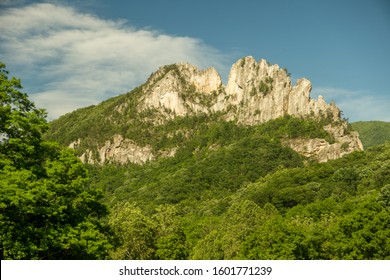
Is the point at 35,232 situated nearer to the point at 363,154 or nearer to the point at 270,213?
the point at 270,213

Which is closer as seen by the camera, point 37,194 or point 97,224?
point 37,194

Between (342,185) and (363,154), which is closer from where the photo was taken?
(342,185)

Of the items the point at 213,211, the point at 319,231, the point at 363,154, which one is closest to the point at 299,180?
the point at 213,211

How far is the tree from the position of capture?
22.8 metres

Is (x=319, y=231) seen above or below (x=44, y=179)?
below

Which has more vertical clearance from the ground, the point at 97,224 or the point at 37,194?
the point at 37,194

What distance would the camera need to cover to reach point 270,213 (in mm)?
61031

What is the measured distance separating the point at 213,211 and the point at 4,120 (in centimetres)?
10649

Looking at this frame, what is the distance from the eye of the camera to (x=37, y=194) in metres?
23.2

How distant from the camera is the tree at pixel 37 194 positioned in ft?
74.7

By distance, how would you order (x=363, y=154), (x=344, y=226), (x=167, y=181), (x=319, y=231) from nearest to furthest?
(x=344, y=226)
(x=319, y=231)
(x=363, y=154)
(x=167, y=181)

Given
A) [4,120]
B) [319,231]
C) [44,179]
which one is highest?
[4,120]

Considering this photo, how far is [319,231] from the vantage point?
51.3m
